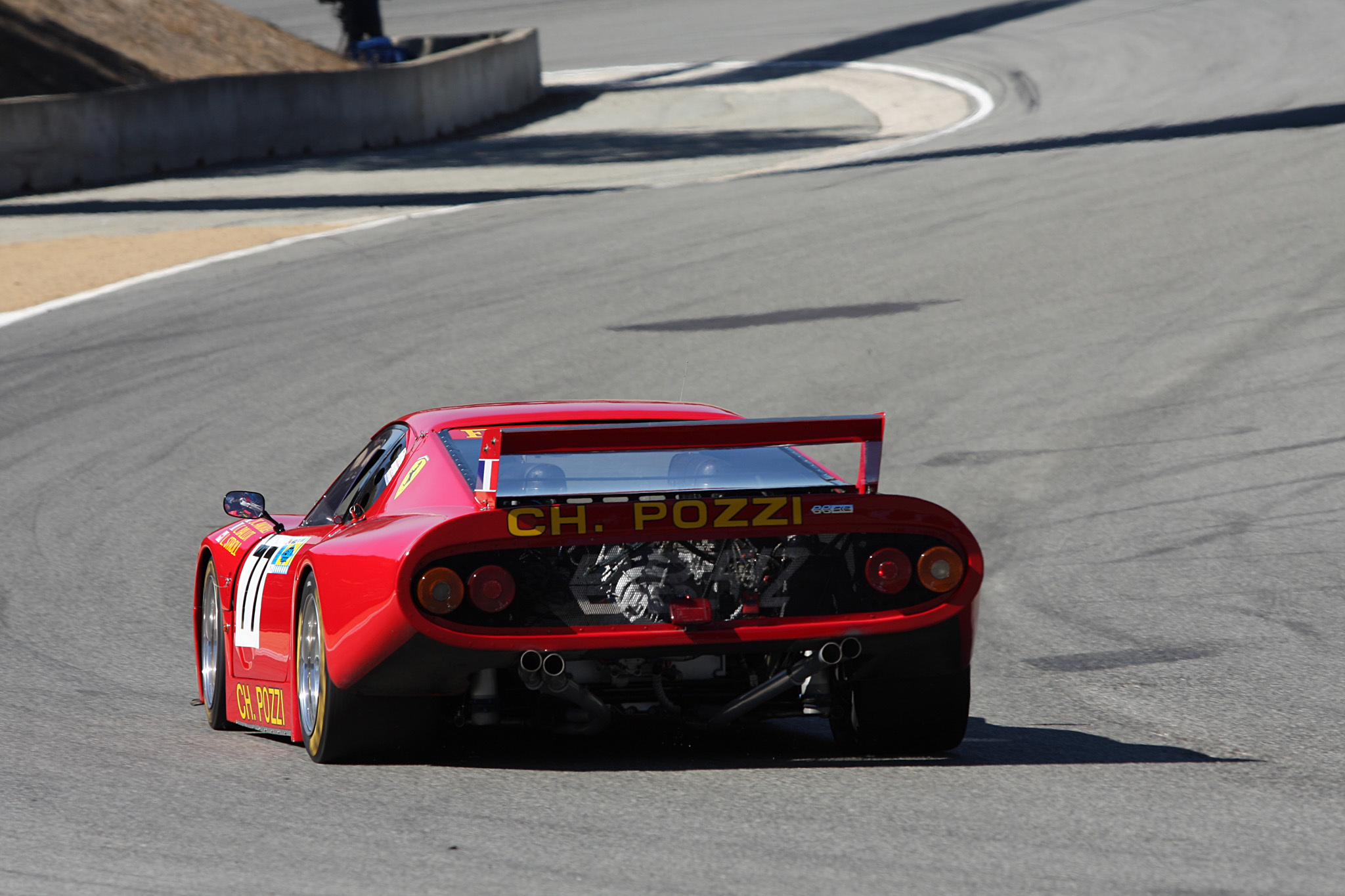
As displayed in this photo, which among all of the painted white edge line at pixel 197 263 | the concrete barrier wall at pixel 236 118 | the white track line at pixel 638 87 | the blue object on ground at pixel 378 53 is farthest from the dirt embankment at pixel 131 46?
the painted white edge line at pixel 197 263

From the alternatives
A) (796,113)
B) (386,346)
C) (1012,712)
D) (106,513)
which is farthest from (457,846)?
(796,113)

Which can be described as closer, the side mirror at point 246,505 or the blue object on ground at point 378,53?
the side mirror at point 246,505

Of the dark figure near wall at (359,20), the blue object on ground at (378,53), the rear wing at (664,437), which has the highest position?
the dark figure near wall at (359,20)

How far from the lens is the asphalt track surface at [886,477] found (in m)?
4.34

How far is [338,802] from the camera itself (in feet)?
15.7

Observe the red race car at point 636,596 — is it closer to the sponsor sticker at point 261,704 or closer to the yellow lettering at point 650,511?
the yellow lettering at point 650,511

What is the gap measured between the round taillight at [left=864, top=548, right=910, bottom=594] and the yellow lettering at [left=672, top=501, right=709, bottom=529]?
0.54 meters

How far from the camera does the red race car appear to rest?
16.3 ft

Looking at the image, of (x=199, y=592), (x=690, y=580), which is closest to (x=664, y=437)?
(x=690, y=580)

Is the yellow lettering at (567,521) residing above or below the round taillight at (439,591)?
above

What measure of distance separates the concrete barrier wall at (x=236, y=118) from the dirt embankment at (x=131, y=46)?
10.1ft

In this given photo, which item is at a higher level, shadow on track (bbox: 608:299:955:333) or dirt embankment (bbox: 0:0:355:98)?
dirt embankment (bbox: 0:0:355:98)

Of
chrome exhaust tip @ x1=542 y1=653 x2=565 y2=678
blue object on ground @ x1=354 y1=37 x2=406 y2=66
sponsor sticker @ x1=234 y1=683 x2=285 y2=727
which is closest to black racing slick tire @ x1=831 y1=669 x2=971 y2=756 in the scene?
chrome exhaust tip @ x1=542 y1=653 x2=565 y2=678

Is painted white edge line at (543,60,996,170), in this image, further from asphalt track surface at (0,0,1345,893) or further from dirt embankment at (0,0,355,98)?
dirt embankment at (0,0,355,98)
